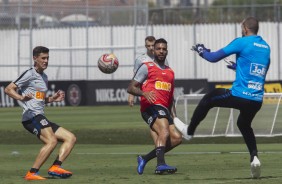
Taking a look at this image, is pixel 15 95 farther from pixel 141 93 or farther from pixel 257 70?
pixel 257 70

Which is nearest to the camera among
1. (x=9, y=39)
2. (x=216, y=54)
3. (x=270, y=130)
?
(x=216, y=54)

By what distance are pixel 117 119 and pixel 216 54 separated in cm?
2214

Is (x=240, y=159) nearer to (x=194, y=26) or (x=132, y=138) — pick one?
(x=132, y=138)

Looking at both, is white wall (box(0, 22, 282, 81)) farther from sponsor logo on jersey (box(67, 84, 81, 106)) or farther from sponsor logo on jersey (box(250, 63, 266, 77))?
sponsor logo on jersey (box(250, 63, 266, 77))

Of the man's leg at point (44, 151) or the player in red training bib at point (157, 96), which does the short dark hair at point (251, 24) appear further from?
the man's leg at point (44, 151)

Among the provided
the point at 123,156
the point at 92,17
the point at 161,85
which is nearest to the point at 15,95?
the point at 161,85

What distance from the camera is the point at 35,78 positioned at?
17.3 m

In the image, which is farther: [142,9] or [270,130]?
[142,9]

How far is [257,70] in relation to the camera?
52.4ft

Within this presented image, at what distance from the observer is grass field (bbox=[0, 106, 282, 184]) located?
657 inches

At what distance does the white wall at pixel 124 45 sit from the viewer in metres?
51.5

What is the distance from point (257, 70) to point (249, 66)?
14cm

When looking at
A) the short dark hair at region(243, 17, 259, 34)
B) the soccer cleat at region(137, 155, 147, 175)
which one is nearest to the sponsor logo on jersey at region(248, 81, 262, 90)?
the short dark hair at region(243, 17, 259, 34)

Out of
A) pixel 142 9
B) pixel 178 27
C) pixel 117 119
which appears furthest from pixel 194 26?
pixel 117 119
